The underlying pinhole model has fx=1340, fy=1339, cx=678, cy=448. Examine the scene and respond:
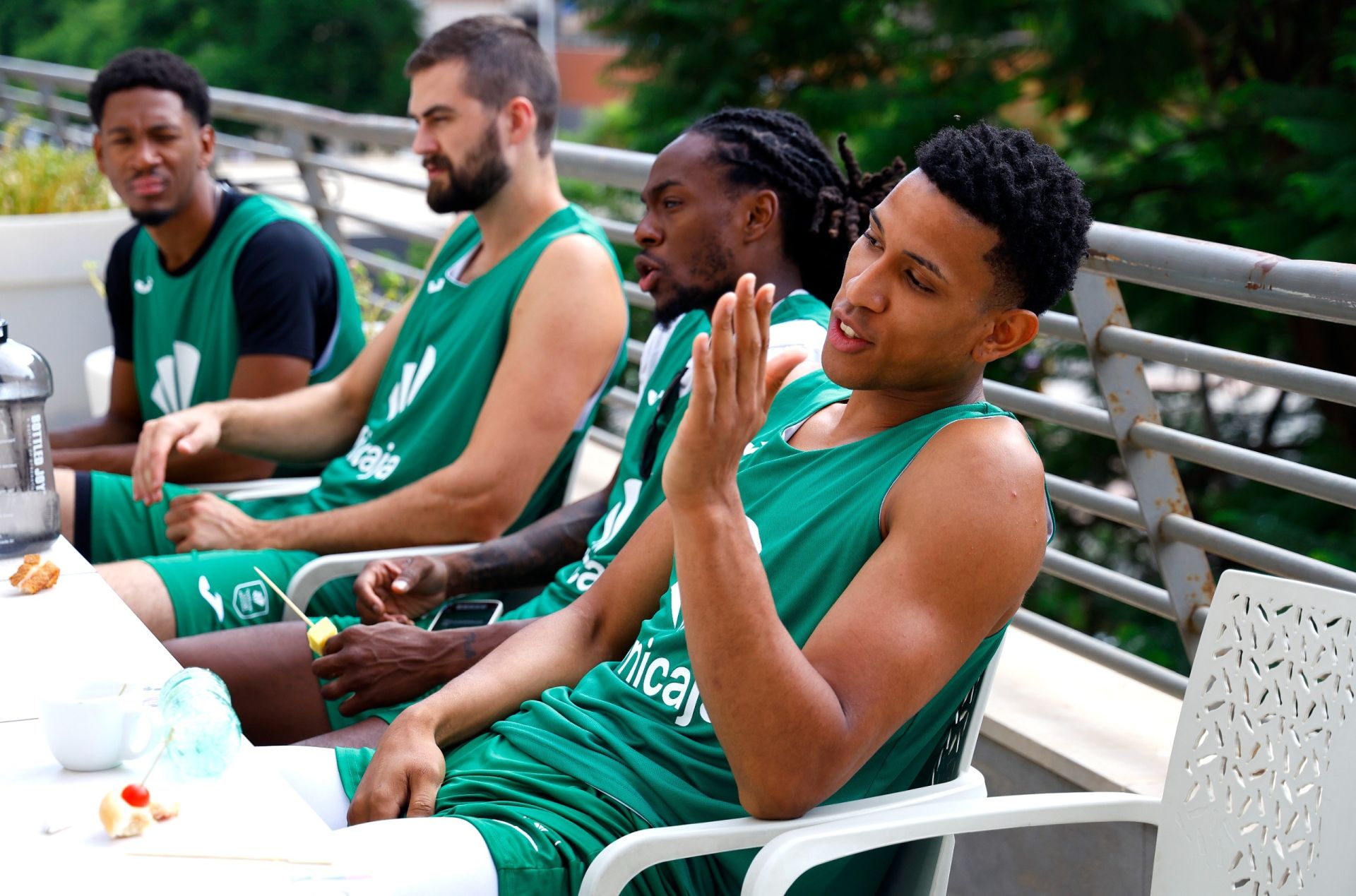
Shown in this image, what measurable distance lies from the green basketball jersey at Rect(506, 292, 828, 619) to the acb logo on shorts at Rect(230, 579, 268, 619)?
0.56m

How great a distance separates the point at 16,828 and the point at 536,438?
4.76 feet

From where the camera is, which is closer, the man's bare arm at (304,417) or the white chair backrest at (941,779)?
the white chair backrest at (941,779)

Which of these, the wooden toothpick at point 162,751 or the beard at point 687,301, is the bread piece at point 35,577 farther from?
the beard at point 687,301

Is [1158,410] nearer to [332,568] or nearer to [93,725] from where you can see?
[332,568]

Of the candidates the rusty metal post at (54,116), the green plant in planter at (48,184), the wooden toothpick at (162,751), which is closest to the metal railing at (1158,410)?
the wooden toothpick at (162,751)

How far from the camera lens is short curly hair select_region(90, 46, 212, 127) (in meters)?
3.50

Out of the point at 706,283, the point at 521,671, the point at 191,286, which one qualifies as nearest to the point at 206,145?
the point at 191,286

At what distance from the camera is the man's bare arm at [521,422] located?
257cm

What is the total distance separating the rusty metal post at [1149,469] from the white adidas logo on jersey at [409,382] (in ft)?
4.37

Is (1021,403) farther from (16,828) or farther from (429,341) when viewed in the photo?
(16,828)

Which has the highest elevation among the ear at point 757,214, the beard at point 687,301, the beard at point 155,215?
the ear at point 757,214

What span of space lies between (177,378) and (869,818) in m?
2.60

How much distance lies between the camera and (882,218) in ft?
5.17

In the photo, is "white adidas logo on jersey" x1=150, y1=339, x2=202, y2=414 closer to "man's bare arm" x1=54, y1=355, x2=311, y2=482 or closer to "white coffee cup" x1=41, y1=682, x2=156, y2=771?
"man's bare arm" x1=54, y1=355, x2=311, y2=482
